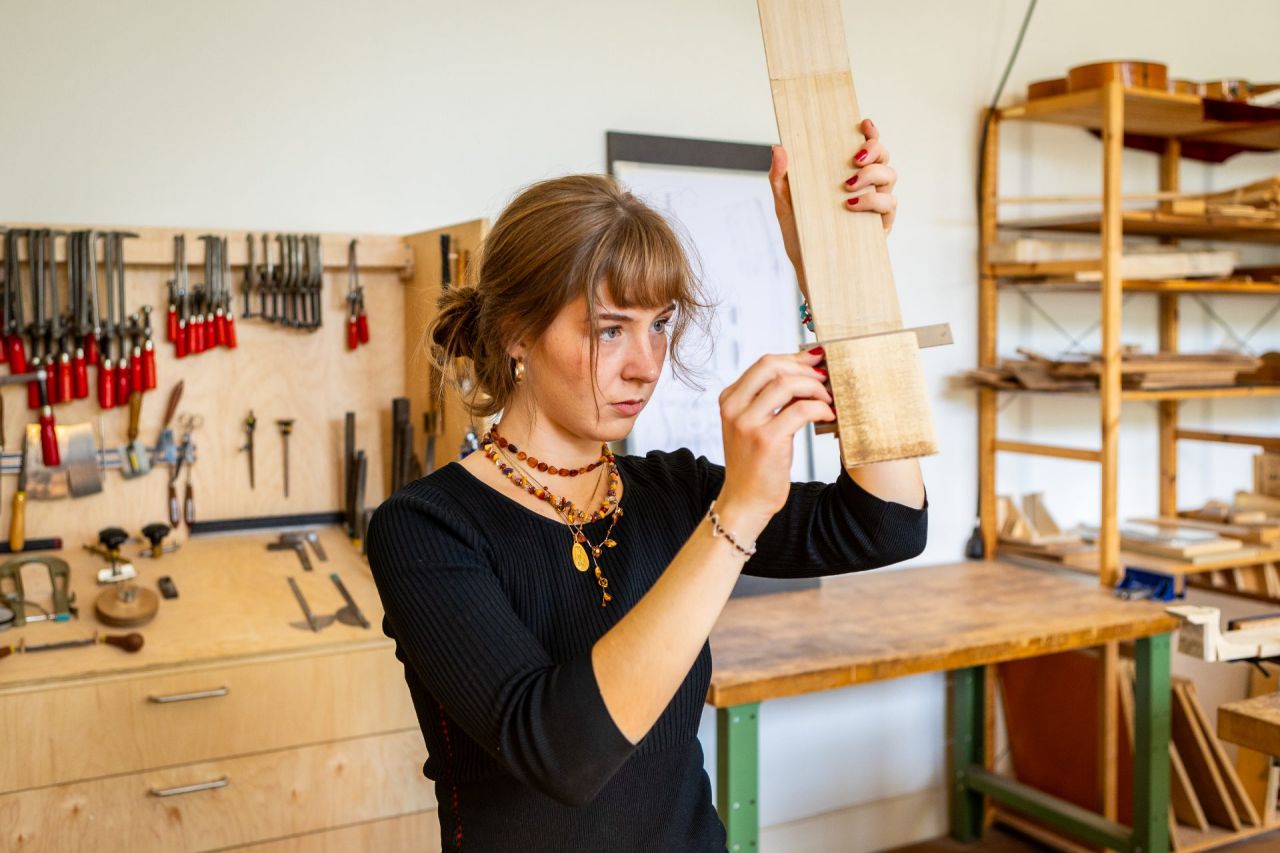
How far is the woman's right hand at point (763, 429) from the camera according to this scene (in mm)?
938

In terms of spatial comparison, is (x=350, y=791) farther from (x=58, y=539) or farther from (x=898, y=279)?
(x=898, y=279)

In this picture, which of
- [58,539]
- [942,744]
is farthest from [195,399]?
[942,744]

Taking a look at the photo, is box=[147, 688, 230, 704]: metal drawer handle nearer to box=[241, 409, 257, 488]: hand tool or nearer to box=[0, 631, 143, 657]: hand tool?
box=[0, 631, 143, 657]: hand tool

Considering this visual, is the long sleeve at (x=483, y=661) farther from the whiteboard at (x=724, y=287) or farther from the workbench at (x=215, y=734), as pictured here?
the whiteboard at (x=724, y=287)

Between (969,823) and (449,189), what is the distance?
2320 millimetres

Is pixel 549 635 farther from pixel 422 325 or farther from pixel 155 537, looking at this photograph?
pixel 155 537

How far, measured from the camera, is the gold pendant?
1206 mm

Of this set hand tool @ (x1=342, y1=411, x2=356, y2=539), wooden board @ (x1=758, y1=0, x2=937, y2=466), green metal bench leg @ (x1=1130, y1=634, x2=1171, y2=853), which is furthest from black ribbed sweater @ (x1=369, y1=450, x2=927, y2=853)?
green metal bench leg @ (x1=1130, y1=634, x2=1171, y2=853)

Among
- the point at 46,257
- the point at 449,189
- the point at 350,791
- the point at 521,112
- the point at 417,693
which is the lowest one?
the point at 350,791

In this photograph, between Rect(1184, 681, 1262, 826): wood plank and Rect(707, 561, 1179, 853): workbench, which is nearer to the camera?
Rect(707, 561, 1179, 853): workbench

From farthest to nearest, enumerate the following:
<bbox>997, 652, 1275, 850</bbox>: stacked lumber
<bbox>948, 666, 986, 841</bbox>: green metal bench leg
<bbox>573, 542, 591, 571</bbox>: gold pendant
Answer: <bbox>948, 666, 986, 841</bbox>: green metal bench leg, <bbox>997, 652, 1275, 850</bbox>: stacked lumber, <bbox>573, 542, 591, 571</bbox>: gold pendant

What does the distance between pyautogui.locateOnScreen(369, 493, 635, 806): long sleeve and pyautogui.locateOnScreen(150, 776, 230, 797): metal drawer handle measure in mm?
1119

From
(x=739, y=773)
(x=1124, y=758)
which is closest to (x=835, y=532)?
(x=739, y=773)

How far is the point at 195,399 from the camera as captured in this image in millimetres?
2566
